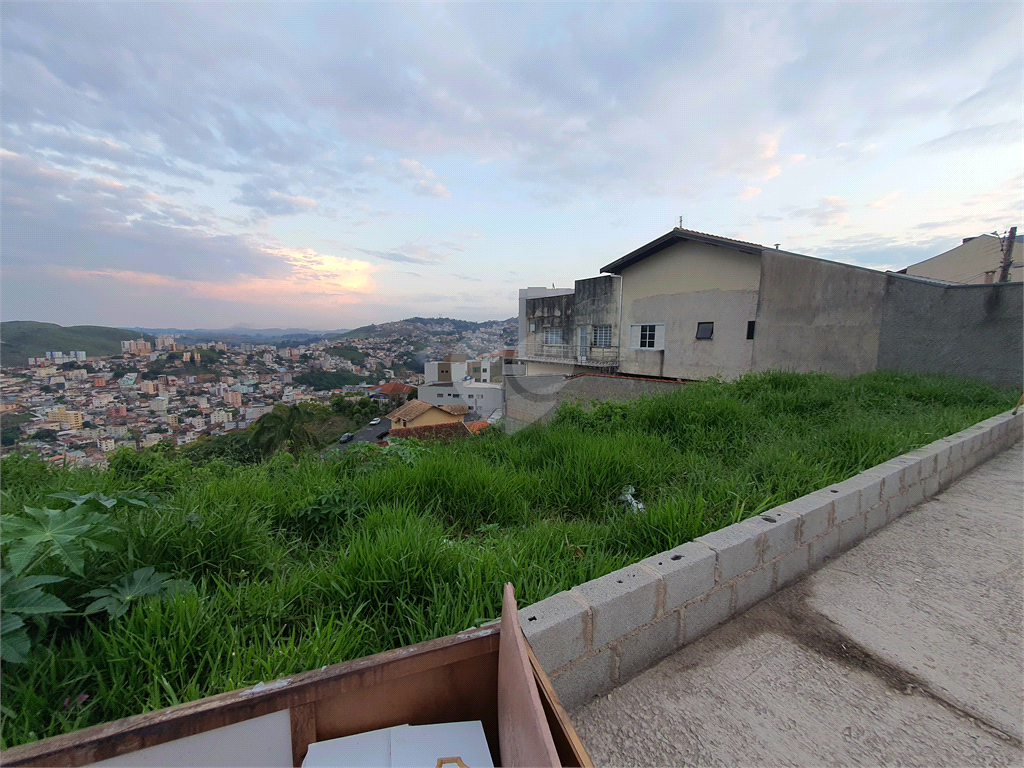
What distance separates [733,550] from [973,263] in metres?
18.8

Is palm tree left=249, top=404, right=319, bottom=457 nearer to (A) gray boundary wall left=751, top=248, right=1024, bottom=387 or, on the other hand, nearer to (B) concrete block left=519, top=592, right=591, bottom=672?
(B) concrete block left=519, top=592, right=591, bottom=672

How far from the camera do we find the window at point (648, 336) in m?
13.5

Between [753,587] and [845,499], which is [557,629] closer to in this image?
[753,587]

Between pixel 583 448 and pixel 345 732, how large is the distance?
8.10 feet

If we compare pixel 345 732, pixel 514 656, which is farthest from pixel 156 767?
pixel 514 656

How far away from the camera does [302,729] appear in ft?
2.98

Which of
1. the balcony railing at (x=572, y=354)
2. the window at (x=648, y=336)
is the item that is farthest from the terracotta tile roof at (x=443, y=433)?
the balcony railing at (x=572, y=354)

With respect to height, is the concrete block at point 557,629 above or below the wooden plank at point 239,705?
below

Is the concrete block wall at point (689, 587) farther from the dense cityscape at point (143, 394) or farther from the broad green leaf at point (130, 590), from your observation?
the dense cityscape at point (143, 394)

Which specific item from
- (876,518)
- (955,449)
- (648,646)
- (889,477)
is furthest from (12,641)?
(955,449)

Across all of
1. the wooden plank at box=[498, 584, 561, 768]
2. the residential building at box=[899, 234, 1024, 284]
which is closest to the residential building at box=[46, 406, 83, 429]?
the wooden plank at box=[498, 584, 561, 768]

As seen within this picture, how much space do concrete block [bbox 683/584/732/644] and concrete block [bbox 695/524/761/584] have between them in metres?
0.07

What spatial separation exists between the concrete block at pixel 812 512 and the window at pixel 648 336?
39.0ft

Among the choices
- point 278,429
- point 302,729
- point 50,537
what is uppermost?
point 50,537
